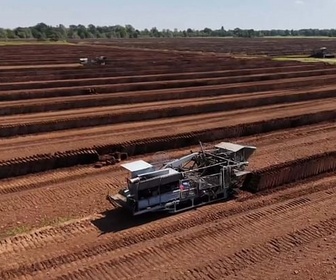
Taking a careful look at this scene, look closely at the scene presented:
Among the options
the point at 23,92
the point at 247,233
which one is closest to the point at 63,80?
the point at 23,92

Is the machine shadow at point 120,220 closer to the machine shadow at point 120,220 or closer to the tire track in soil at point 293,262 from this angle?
the machine shadow at point 120,220

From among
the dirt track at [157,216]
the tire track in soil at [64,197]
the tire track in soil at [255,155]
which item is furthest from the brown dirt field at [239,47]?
the tire track in soil at [64,197]

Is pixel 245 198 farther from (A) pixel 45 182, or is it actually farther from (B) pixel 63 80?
(B) pixel 63 80

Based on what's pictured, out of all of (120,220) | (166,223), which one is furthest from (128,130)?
(166,223)

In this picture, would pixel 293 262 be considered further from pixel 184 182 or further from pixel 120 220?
pixel 120 220

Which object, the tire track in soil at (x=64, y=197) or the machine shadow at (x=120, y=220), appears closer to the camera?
the machine shadow at (x=120, y=220)

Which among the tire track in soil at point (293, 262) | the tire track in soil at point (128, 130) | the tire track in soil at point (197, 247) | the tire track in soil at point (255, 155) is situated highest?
the tire track in soil at point (128, 130)

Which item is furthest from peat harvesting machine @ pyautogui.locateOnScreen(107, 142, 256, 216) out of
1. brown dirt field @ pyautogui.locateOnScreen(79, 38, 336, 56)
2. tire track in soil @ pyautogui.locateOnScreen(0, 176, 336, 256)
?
brown dirt field @ pyautogui.locateOnScreen(79, 38, 336, 56)
